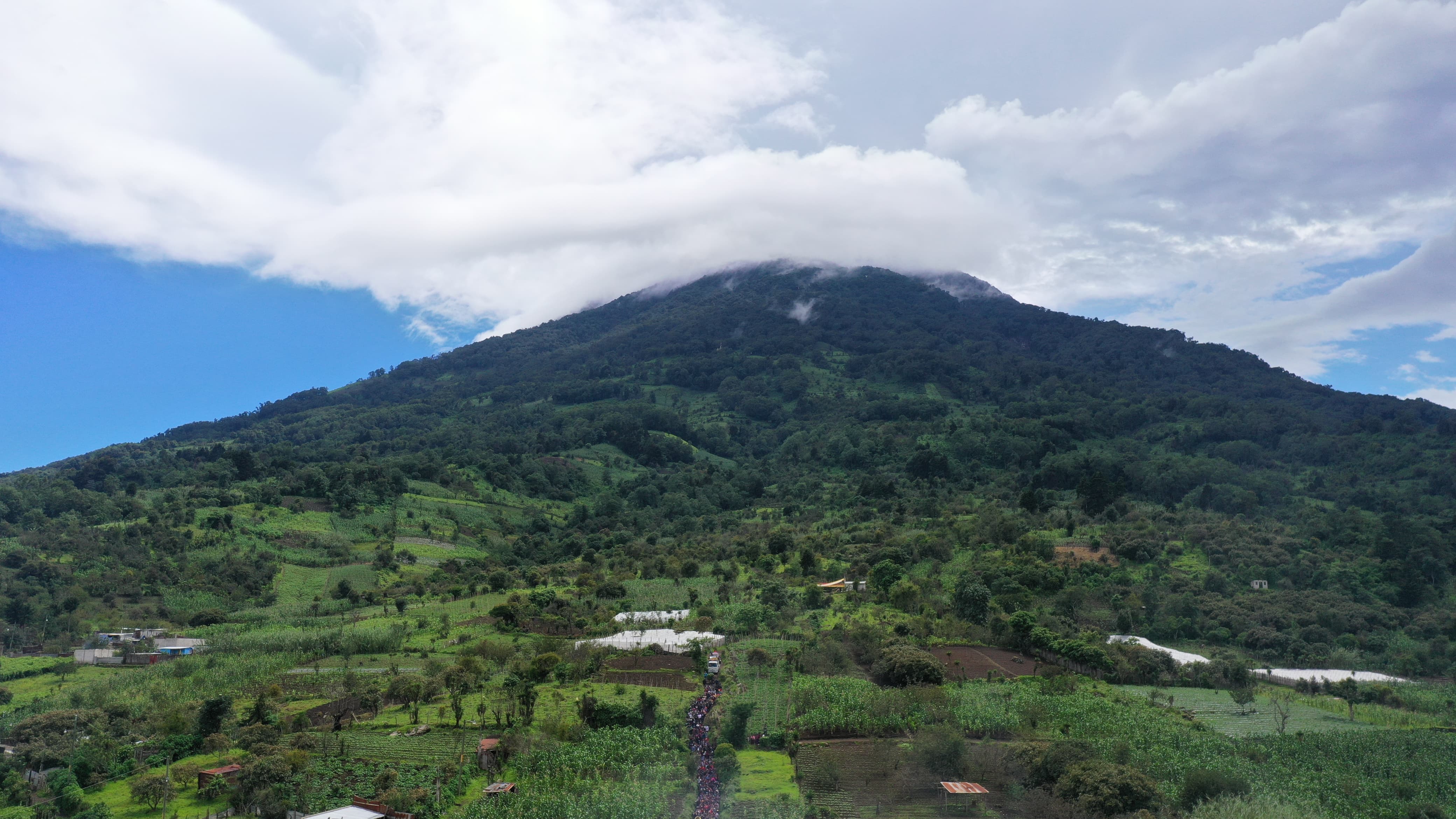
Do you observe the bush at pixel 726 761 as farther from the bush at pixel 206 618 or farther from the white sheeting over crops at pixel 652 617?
the bush at pixel 206 618

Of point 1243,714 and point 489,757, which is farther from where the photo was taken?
point 1243,714

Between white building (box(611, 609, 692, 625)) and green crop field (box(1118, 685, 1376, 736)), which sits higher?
white building (box(611, 609, 692, 625))

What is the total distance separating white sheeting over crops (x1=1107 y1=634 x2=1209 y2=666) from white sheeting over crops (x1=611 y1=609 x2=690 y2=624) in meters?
21.4

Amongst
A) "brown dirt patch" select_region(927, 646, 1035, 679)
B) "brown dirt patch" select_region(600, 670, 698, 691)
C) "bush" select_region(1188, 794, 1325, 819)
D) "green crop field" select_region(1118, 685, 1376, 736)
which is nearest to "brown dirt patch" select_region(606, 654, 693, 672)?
"brown dirt patch" select_region(600, 670, 698, 691)

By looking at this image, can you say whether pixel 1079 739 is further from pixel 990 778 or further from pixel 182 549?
pixel 182 549

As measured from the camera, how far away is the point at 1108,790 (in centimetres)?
2139

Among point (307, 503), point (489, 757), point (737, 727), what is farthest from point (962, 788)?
point (307, 503)

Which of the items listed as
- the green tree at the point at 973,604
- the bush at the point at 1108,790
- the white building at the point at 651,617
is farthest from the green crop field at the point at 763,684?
the green tree at the point at 973,604

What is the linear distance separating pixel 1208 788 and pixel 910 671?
12741mm

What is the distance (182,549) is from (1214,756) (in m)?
66.0

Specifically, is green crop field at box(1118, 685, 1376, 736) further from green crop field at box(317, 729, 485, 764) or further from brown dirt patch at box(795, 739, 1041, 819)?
green crop field at box(317, 729, 485, 764)

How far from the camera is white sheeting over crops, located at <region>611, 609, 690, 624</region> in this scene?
146 feet

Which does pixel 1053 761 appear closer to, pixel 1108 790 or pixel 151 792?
pixel 1108 790

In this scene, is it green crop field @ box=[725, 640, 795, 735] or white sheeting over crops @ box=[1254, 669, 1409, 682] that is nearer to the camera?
green crop field @ box=[725, 640, 795, 735]
